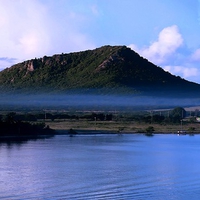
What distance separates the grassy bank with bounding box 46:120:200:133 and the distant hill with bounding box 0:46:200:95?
2008 centimetres

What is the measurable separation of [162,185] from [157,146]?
15.8m

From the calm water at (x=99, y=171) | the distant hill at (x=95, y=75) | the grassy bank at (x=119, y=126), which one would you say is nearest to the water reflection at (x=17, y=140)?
the calm water at (x=99, y=171)

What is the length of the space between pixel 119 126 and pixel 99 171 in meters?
27.1

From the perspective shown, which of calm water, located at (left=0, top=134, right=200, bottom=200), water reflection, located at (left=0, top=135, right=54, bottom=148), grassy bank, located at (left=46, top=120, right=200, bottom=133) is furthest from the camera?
Answer: grassy bank, located at (left=46, top=120, right=200, bottom=133)

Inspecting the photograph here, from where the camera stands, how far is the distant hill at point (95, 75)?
7338 centimetres

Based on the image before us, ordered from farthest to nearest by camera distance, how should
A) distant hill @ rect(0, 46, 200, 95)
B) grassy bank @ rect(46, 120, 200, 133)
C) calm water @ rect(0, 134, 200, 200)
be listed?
1. distant hill @ rect(0, 46, 200, 95)
2. grassy bank @ rect(46, 120, 200, 133)
3. calm water @ rect(0, 134, 200, 200)

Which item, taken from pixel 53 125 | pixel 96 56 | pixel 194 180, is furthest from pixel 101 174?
pixel 96 56

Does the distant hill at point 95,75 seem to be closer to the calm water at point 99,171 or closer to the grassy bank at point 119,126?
the grassy bank at point 119,126

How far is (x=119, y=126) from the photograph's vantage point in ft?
160

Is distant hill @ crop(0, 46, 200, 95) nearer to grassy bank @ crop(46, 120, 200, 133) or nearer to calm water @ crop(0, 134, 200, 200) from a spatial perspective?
grassy bank @ crop(46, 120, 200, 133)

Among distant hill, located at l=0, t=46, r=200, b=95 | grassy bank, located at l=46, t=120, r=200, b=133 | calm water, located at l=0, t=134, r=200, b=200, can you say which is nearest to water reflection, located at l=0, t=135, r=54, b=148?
calm water, located at l=0, t=134, r=200, b=200

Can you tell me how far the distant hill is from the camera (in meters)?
73.4

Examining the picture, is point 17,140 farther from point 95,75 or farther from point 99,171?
point 95,75

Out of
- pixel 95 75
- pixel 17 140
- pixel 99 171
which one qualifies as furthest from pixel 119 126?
pixel 99 171
